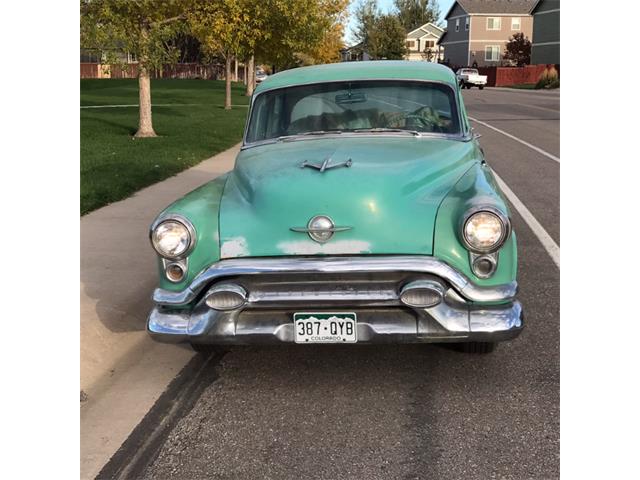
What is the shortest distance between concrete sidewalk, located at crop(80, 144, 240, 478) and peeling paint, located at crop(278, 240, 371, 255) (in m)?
1.14

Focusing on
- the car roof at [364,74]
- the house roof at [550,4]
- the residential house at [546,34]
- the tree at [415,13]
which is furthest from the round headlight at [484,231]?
the tree at [415,13]

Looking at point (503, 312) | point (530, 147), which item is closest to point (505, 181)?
point (530, 147)

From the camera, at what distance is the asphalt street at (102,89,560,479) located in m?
3.54

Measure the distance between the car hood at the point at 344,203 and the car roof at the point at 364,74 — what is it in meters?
1.10

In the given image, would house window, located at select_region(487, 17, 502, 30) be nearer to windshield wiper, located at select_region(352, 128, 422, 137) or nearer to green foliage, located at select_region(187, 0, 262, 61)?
green foliage, located at select_region(187, 0, 262, 61)

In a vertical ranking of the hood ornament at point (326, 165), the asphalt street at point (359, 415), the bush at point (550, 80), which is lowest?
the asphalt street at point (359, 415)

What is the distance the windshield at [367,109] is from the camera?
17.9 feet

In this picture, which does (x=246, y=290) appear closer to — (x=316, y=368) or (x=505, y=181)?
(x=316, y=368)

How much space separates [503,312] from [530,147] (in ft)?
43.8

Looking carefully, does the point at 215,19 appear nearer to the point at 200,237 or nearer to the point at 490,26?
the point at 200,237

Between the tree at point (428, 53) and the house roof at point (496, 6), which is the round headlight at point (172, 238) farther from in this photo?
the tree at point (428, 53)
